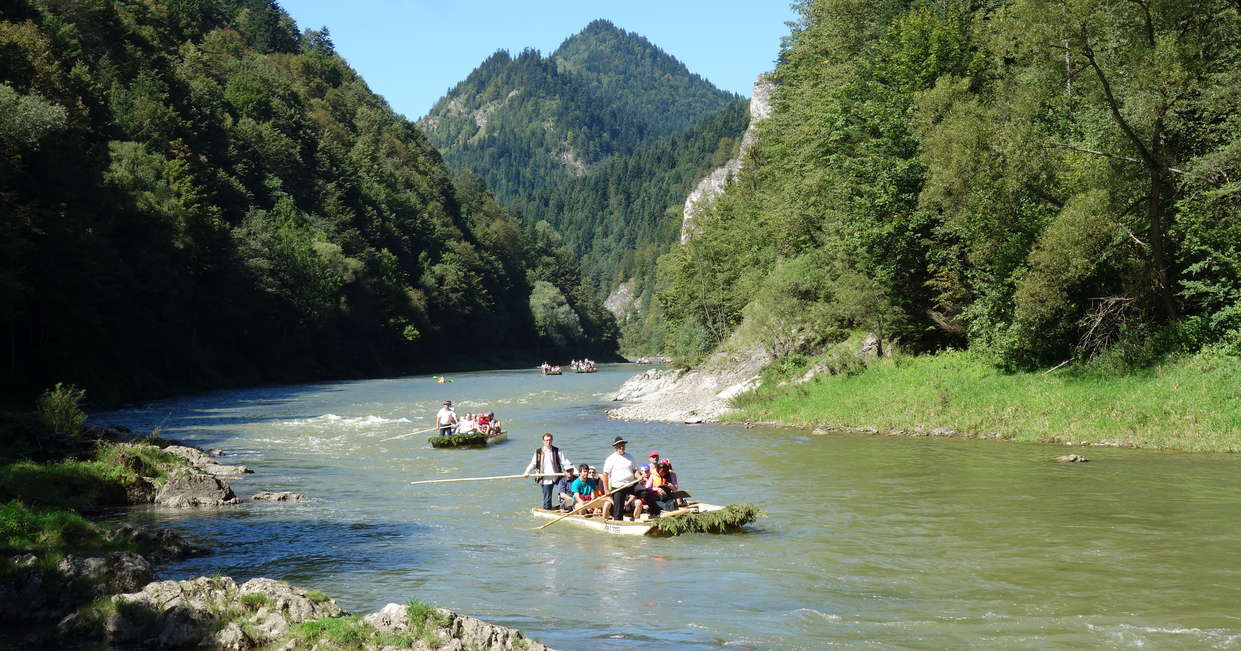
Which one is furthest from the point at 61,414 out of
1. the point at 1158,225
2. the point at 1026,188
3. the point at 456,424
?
the point at 1158,225

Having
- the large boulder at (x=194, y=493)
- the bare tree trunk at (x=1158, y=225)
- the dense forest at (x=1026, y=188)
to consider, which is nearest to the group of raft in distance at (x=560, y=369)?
the dense forest at (x=1026, y=188)

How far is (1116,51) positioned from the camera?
28844 mm

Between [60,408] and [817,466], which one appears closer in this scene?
[60,408]

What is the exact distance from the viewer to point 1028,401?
1194 inches

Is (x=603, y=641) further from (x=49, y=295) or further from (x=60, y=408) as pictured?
(x=49, y=295)

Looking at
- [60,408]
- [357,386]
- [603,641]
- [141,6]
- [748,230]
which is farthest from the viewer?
[141,6]

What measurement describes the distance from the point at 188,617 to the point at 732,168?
135155 mm

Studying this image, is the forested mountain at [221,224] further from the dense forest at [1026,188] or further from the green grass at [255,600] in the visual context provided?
the dense forest at [1026,188]

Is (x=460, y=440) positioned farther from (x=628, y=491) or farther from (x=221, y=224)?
(x=221, y=224)

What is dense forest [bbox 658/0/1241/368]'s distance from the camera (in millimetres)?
27000

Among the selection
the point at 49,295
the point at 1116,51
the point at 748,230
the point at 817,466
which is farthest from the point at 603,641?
the point at 748,230

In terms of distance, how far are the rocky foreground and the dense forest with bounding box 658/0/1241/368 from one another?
23.6 metres

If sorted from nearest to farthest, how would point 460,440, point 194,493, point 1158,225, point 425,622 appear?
point 425,622
point 194,493
point 1158,225
point 460,440

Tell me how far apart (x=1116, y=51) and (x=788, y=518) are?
18.8 m
